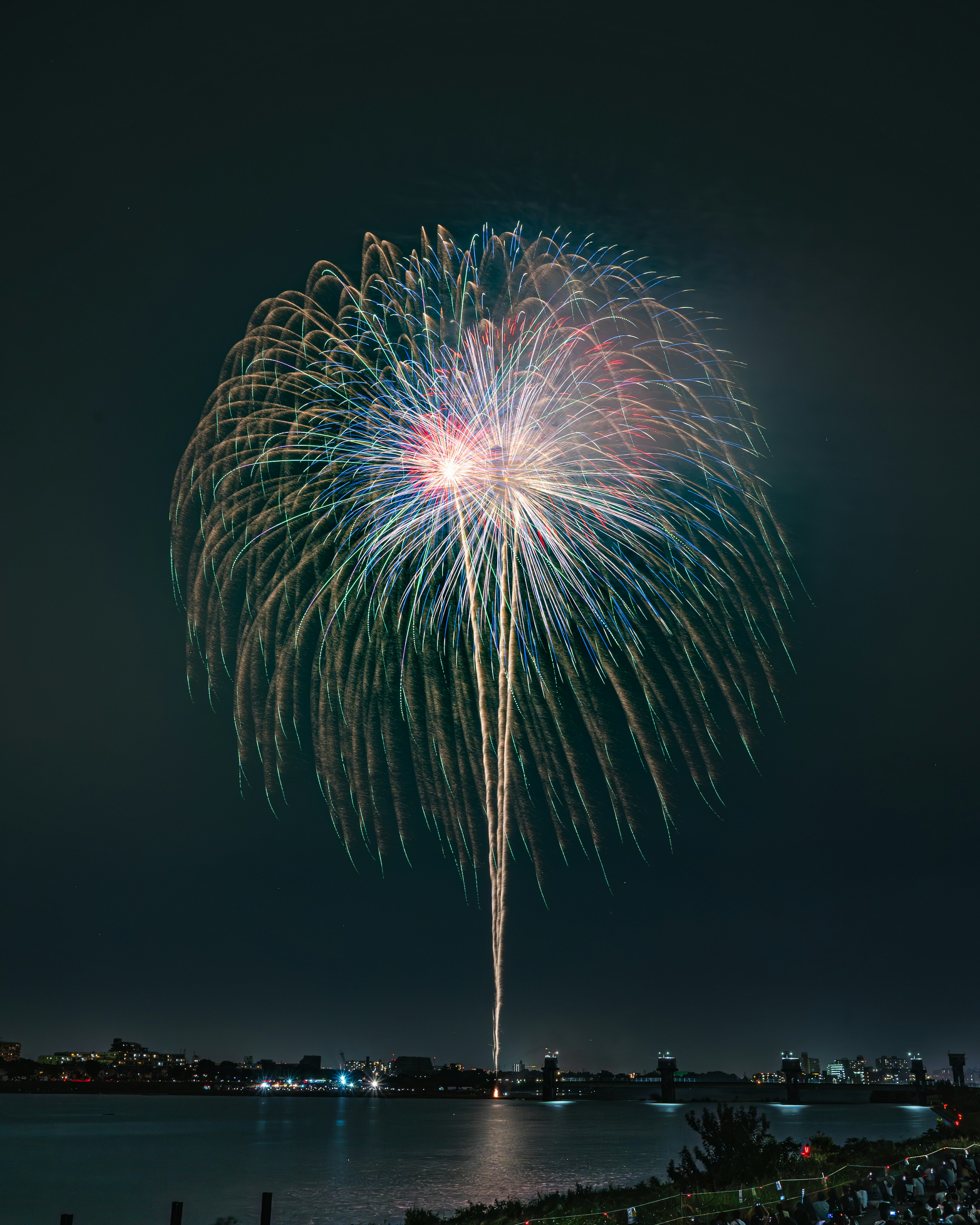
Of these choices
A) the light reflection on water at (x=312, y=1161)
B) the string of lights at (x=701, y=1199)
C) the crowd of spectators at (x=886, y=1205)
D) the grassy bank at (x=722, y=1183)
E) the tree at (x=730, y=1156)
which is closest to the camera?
the crowd of spectators at (x=886, y=1205)

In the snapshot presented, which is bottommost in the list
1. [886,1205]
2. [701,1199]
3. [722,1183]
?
[722,1183]

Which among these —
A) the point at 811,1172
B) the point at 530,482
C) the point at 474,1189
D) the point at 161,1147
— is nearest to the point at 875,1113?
the point at 161,1147

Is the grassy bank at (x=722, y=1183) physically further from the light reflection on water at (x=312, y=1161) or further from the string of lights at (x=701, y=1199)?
the light reflection on water at (x=312, y=1161)

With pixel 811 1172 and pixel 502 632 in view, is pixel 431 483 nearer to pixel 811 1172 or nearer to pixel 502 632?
pixel 502 632

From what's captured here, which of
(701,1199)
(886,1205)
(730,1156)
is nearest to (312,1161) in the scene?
(730,1156)

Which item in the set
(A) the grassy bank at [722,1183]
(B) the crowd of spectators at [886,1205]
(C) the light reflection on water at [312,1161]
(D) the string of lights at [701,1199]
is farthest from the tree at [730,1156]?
(C) the light reflection on water at [312,1161]

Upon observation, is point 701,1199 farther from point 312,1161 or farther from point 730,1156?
point 312,1161
